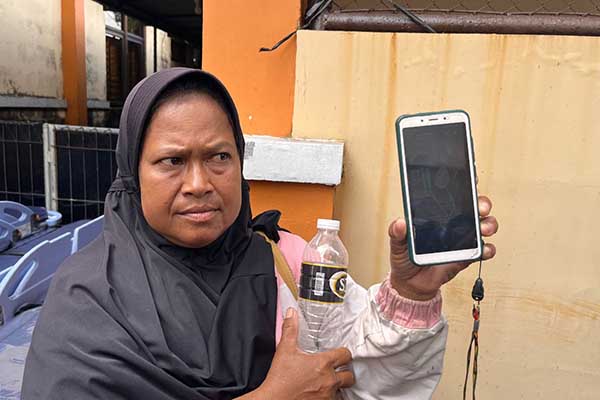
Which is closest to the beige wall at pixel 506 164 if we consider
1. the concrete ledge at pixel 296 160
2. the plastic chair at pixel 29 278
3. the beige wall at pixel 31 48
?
the concrete ledge at pixel 296 160

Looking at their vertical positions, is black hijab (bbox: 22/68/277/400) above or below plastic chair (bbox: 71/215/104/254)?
above

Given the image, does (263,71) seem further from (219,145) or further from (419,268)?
(419,268)

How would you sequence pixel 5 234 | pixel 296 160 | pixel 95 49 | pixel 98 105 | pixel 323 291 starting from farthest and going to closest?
pixel 98 105 < pixel 95 49 < pixel 5 234 < pixel 296 160 < pixel 323 291

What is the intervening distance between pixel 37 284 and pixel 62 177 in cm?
213

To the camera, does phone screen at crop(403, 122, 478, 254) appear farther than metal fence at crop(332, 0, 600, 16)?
No

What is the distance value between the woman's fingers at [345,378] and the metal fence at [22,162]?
436 centimetres

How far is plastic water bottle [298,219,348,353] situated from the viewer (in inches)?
45.5

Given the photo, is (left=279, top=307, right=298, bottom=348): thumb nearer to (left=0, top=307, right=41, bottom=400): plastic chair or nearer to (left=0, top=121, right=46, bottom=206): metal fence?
(left=0, top=307, right=41, bottom=400): plastic chair

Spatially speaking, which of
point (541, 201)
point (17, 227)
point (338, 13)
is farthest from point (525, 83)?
point (17, 227)

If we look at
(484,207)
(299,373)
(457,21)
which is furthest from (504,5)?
(299,373)

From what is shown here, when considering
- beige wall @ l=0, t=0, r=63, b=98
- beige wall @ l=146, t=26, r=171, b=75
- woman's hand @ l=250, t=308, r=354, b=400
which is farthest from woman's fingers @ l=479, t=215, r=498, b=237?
beige wall @ l=146, t=26, r=171, b=75

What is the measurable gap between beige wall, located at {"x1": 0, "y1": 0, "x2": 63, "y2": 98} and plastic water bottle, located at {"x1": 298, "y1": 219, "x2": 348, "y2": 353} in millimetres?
5810

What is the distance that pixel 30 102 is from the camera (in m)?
6.14

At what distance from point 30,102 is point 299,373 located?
20.8ft
